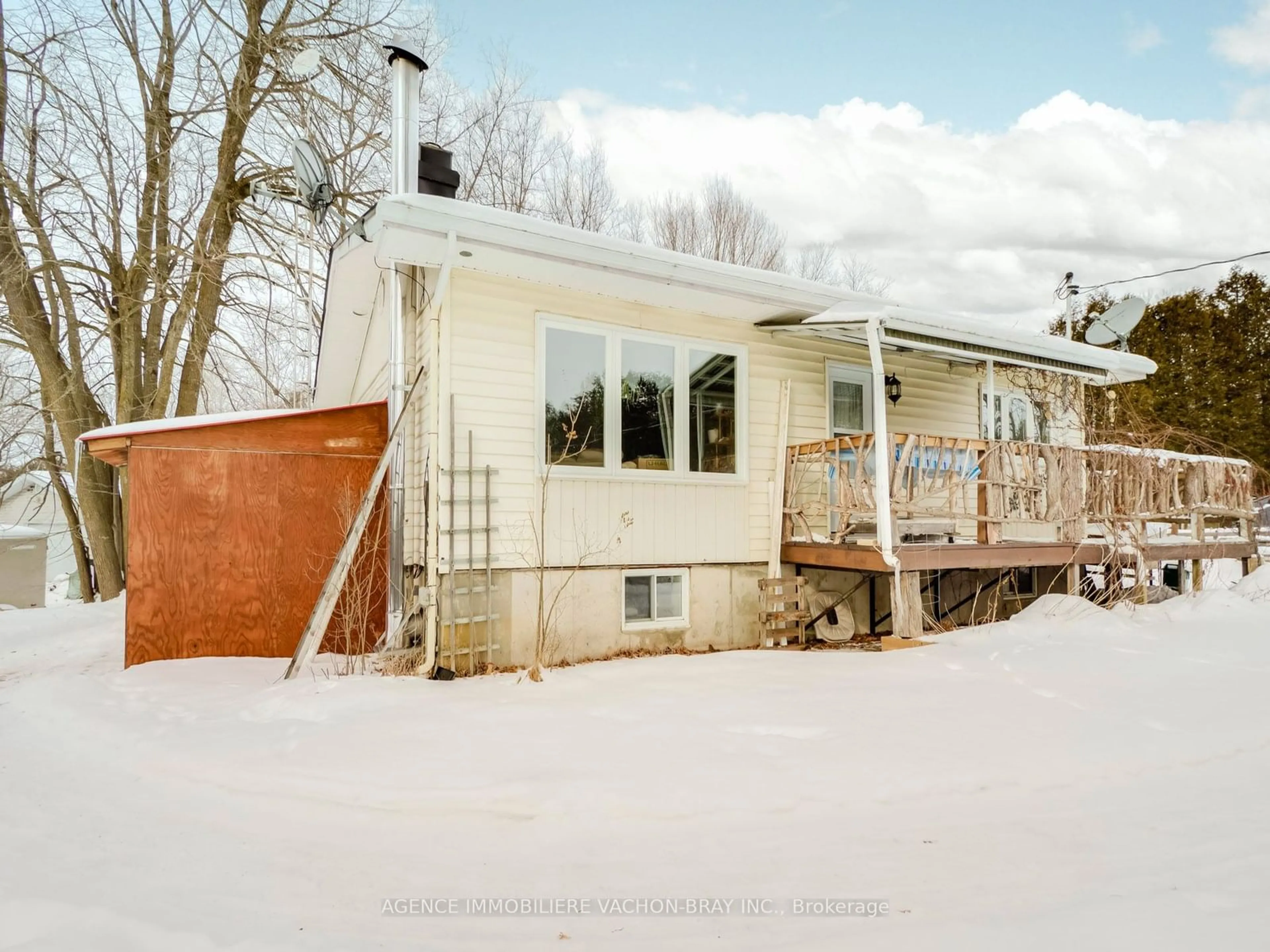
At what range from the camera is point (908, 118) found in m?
28.9

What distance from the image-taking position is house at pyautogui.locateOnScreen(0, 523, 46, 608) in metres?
17.6

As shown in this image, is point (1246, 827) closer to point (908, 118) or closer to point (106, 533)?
point (106, 533)

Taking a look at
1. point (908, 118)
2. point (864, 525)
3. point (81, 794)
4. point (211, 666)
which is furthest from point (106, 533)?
point (908, 118)

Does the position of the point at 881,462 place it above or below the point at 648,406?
below

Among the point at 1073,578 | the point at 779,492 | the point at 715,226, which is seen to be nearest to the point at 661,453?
the point at 779,492

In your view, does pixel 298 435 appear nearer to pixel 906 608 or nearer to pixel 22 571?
pixel 906 608

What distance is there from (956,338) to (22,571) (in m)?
21.8

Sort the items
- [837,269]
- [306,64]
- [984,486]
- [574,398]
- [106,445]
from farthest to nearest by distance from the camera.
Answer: [837,269] < [306,64] < [984,486] < [574,398] < [106,445]

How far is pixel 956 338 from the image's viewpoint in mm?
7297

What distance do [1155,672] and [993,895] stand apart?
4.11 meters

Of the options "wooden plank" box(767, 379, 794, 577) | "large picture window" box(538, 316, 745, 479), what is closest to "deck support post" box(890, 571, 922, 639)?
"wooden plank" box(767, 379, 794, 577)

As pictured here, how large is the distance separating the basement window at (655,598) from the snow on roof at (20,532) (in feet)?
54.7

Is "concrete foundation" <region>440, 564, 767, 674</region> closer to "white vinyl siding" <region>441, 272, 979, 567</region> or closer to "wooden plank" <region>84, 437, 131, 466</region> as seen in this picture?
"white vinyl siding" <region>441, 272, 979, 567</region>

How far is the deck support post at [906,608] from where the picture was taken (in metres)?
6.73
